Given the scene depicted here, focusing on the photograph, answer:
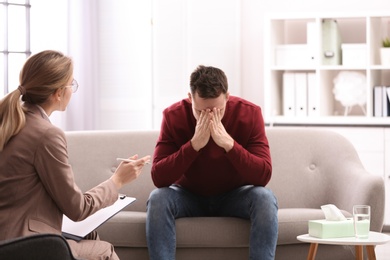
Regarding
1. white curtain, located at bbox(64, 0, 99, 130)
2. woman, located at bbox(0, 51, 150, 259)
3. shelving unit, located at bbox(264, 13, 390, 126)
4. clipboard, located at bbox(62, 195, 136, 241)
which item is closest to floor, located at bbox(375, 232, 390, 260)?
shelving unit, located at bbox(264, 13, 390, 126)

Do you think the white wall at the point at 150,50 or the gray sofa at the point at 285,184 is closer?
the gray sofa at the point at 285,184

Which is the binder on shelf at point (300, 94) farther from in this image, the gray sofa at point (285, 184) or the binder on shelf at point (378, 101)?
the gray sofa at point (285, 184)

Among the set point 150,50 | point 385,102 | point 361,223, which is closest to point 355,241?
point 361,223

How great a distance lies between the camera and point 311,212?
3.42 metres

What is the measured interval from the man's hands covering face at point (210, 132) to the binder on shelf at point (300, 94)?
2.10 m

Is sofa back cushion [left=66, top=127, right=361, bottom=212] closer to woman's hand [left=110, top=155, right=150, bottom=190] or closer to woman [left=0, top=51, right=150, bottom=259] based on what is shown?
woman's hand [left=110, top=155, right=150, bottom=190]

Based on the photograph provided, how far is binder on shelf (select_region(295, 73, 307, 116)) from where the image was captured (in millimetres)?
5199

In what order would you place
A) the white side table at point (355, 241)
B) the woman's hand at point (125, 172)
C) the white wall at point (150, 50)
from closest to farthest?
the woman's hand at point (125, 172) < the white side table at point (355, 241) < the white wall at point (150, 50)

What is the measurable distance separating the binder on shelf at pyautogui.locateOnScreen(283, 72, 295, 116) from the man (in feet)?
6.20

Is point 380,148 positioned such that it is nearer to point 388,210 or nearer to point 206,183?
point 388,210

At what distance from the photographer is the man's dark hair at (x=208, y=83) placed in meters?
3.12

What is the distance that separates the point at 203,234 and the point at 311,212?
512 millimetres

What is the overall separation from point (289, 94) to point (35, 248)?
11.9ft

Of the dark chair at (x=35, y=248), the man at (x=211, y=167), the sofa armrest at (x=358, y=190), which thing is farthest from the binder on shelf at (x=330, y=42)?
the dark chair at (x=35, y=248)
